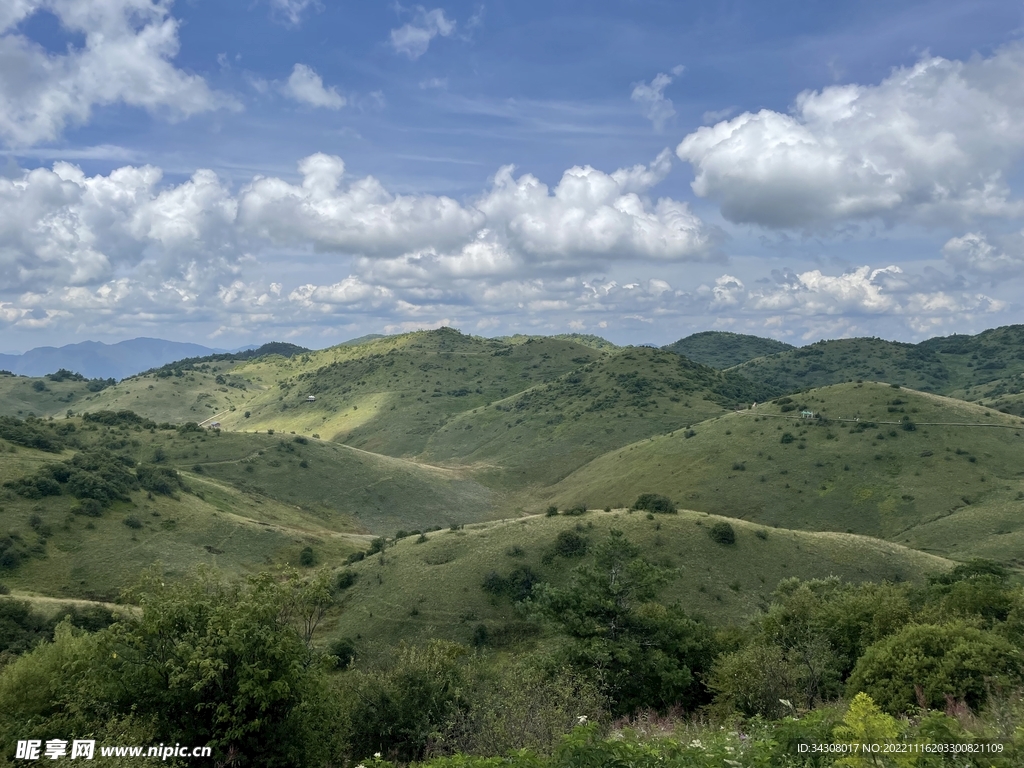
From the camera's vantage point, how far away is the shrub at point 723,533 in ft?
233

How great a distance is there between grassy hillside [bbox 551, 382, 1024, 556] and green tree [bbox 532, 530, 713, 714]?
72322 mm

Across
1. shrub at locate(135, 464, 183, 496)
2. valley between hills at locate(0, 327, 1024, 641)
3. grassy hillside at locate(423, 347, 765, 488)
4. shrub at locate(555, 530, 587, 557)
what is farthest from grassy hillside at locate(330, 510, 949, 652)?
grassy hillside at locate(423, 347, 765, 488)

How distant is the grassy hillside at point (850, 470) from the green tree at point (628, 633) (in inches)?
2847

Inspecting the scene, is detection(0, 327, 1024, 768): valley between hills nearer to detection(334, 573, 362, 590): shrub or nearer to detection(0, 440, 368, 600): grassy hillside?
detection(334, 573, 362, 590): shrub

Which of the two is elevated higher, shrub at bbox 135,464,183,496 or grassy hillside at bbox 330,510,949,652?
shrub at bbox 135,464,183,496

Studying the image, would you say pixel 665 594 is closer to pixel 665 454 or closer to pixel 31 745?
pixel 31 745

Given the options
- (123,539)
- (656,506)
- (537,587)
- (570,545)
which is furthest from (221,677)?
(123,539)

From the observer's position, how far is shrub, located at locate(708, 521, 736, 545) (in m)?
70.9

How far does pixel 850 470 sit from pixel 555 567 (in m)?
78.7

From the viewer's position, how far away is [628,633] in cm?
Result: 3922

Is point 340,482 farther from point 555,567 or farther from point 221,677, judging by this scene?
point 221,677

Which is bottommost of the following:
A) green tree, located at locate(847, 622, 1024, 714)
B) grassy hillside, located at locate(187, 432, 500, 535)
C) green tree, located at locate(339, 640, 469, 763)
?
grassy hillside, located at locate(187, 432, 500, 535)

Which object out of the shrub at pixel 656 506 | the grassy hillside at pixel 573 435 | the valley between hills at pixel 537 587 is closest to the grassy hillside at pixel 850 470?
the valley between hills at pixel 537 587

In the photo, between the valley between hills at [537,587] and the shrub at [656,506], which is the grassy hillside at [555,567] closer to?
the valley between hills at [537,587]
